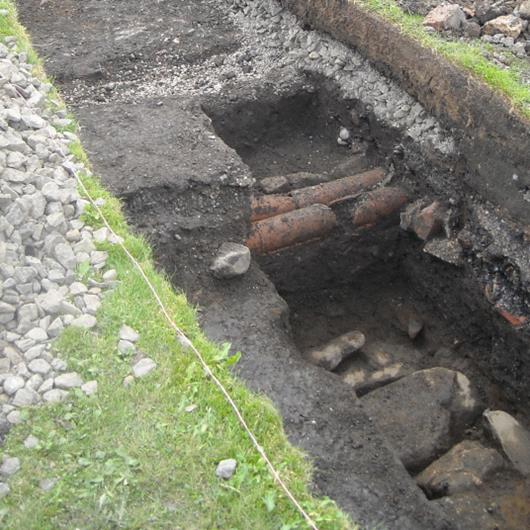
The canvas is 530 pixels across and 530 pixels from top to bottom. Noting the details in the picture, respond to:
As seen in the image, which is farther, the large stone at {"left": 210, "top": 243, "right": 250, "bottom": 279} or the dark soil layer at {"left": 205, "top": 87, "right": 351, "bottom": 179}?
the dark soil layer at {"left": 205, "top": 87, "right": 351, "bottom": 179}

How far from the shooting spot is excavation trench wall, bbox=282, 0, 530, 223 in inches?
250

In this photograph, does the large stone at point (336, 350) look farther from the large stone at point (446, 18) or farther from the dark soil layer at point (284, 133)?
the large stone at point (446, 18)

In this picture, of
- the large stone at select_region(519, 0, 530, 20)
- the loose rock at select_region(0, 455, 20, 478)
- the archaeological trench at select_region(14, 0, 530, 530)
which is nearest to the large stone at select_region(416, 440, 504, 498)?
the archaeological trench at select_region(14, 0, 530, 530)

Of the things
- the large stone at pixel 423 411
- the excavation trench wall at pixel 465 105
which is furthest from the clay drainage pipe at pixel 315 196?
the large stone at pixel 423 411

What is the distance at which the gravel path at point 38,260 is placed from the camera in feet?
15.9

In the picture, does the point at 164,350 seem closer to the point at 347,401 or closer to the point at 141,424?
the point at 141,424

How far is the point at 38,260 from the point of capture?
550cm

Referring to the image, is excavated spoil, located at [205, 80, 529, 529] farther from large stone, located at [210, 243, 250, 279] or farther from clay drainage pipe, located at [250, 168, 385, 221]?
large stone, located at [210, 243, 250, 279]

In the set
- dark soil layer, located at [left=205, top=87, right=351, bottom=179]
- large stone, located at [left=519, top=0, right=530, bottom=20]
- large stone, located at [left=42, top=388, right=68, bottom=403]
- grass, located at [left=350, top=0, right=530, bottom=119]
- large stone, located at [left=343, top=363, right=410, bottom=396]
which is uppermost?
large stone, located at [left=519, top=0, right=530, bottom=20]

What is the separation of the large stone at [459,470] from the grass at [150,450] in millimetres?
1519

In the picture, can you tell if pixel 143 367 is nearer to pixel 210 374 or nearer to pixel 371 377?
pixel 210 374

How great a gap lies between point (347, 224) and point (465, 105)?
5.05ft

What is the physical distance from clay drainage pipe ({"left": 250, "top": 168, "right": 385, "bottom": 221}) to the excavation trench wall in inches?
35.5

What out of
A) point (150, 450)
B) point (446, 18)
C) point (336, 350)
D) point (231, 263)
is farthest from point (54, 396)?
point (446, 18)
